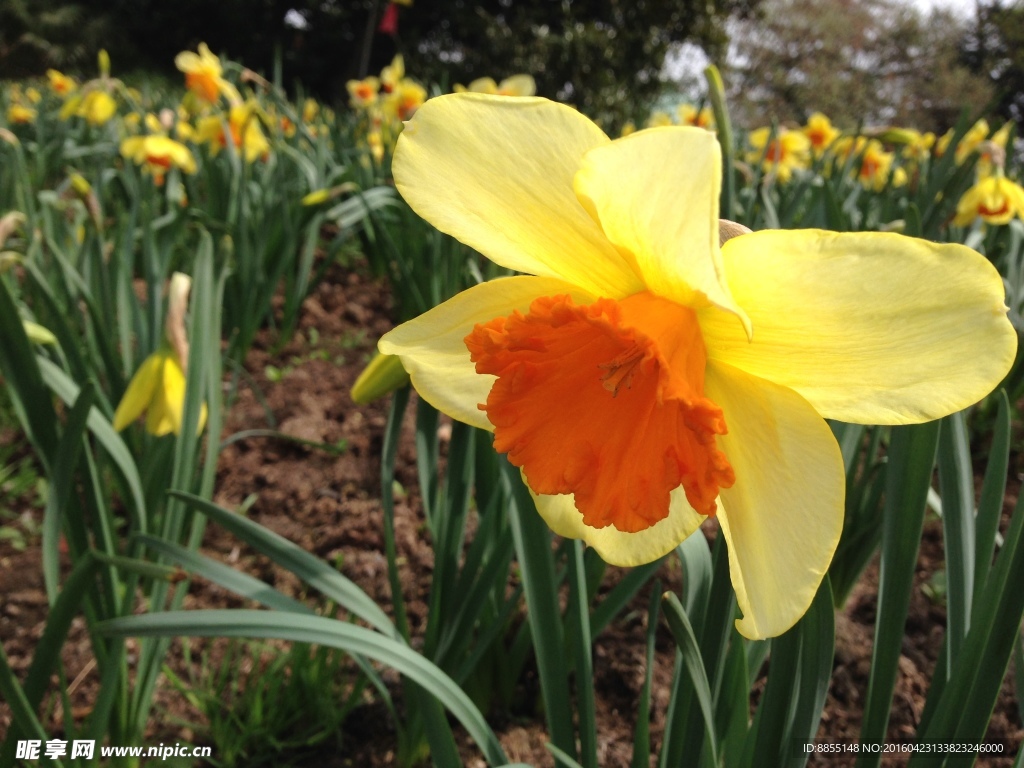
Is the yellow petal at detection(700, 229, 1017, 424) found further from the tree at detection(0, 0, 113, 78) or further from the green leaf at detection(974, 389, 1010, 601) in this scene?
the tree at detection(0, 0, 113, 78)

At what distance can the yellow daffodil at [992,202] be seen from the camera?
2588 mm

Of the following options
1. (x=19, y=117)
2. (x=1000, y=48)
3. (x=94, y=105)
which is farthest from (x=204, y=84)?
(x=1000, y=48)

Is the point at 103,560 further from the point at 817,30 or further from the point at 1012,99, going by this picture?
the point at 817,30

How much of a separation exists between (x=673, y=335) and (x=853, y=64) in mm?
22014

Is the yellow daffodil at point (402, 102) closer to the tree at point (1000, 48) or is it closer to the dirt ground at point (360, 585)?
the dirt ground at point (360, 585)

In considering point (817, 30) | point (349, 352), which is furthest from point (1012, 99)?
point (349, 352)

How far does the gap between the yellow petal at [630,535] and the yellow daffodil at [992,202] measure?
2479 millimetres

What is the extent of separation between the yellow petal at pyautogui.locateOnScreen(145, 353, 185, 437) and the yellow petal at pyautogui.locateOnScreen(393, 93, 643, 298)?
1.02m

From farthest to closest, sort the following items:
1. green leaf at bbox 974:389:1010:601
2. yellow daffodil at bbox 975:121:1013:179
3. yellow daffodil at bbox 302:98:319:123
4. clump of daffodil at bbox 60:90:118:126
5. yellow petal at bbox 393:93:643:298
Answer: yellow daffodil at bbox 302:98:319:123 → clump of daffodil at bbox 60:90:118:126 → yellow daffodil at bbox 975:121:1013:179 → green leaf at bbox 974:389:1010:601 → yellow petal at bbox 393:93:643:298

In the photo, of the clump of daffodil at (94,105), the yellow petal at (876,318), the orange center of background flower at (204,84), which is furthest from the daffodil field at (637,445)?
the clump of daffodil at (94,105)

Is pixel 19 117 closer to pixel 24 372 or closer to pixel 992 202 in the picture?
pixel 24 372

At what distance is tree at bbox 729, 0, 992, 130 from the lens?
15.8 meters

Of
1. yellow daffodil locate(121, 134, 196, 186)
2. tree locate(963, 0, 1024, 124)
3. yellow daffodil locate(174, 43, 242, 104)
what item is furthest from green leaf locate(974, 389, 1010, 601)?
tree locate(963, 0, 1024, 124)

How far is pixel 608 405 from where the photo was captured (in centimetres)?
71
